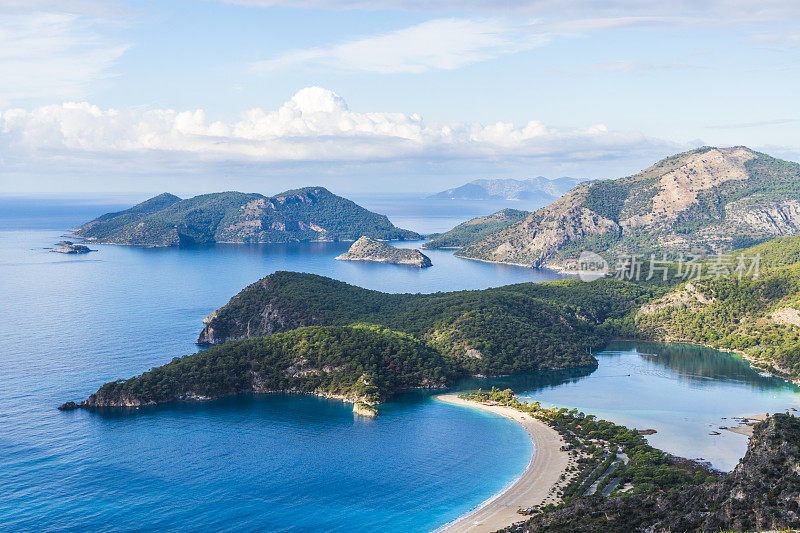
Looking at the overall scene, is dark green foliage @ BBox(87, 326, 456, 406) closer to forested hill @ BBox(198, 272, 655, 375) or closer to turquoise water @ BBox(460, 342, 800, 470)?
turquoise water @ BBox(460, 342, 800, 470)

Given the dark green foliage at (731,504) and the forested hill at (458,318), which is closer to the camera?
the dark green foliage at (731,504)

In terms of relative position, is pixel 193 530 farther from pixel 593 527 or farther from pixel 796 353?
pixel 796 353

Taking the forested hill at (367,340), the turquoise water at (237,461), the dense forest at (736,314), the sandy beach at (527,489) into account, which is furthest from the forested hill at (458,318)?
the sandy beach at (527,489)

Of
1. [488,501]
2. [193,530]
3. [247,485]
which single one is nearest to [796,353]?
[488,501]

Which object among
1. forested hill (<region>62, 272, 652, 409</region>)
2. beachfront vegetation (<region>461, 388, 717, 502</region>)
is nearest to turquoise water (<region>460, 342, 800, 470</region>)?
beachfront vegetation (<region>461, 388, 717, 502</region>)

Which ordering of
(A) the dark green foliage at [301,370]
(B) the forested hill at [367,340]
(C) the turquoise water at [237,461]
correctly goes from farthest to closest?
(B) the forested hill at [367,340], (A) the dark green foliage at [301,370], (C) the turquoise water at [237,461]

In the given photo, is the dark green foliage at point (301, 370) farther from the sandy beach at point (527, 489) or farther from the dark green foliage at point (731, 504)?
the dark green foliage at point (731, 504)
